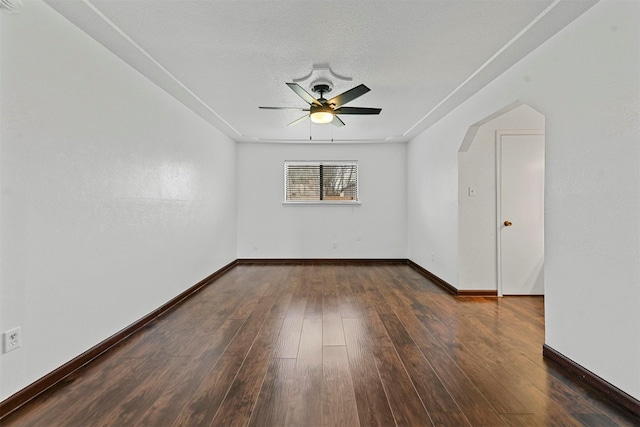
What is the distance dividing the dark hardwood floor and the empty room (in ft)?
0.05

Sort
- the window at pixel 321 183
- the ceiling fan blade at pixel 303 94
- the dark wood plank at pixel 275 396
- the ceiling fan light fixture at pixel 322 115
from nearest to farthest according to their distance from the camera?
the dark wood plank at pixel 275 396 < the ceiling fan blade at pixel 303 94 < the ceiling fan light fixture at pixel 322 115 < the window at pixel 321 183

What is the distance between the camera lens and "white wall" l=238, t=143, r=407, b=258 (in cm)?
582

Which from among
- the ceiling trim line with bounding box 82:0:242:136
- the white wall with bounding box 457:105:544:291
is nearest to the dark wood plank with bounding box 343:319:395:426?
the white wall with bounding box 457:105:544:291

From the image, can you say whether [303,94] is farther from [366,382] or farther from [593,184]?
[366,382]

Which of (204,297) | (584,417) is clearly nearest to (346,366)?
(584,417)

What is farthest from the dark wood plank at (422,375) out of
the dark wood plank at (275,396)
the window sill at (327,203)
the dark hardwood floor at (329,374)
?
the window sill at (327,203)

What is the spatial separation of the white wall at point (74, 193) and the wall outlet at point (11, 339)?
0.03m

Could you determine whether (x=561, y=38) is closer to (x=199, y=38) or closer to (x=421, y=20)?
(x=421, y=20)

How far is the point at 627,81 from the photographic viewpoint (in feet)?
5.42

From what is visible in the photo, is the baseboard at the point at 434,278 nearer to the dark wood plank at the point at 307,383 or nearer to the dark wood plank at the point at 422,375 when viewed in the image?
the dark wood plank at the point at 422,375

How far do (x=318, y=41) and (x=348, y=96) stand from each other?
594 millimetres

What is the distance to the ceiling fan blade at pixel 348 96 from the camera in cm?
256

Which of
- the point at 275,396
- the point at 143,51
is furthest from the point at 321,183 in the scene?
the point at 275,396

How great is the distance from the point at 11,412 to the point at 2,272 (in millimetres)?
749
